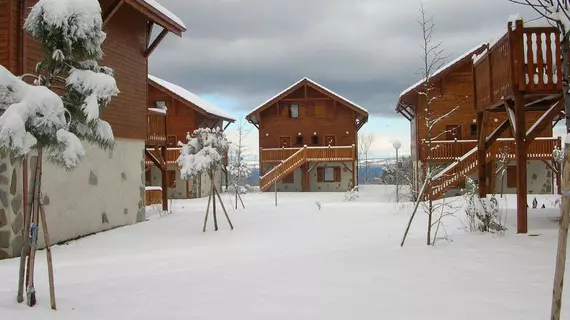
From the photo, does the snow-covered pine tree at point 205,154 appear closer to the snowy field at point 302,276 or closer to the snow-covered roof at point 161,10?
the snowy field at point 302,276

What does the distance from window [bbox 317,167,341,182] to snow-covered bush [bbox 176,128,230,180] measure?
65.8ft

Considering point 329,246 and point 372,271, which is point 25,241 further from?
point 329,246

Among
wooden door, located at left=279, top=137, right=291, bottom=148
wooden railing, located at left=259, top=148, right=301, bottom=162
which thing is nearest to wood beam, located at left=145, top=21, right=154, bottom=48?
wooden railing, located at left=259, top=148, right=301, bottom=162

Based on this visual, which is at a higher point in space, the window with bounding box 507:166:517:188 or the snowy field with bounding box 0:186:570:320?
the window with bounding box 507:166:517:188

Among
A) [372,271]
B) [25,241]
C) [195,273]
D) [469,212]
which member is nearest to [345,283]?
[372,271]

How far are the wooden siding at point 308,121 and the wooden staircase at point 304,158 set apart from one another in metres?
3.31

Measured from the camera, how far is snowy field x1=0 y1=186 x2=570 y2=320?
18.3 feet

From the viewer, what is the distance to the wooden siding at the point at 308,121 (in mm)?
34688

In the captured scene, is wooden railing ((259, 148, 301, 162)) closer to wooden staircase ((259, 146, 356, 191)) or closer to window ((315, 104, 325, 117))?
wooden staircase ((259, 146, 356, 191))

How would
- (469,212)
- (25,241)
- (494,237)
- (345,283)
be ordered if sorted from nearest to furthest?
(25,241)
(345,283)
(494,237)
(469,212)

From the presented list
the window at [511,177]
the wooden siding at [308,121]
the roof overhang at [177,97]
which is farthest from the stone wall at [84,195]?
the window at [511,177]

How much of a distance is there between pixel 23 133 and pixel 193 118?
91.1 ft

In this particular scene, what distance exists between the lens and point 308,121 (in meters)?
35.1

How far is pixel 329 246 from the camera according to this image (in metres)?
10.2
